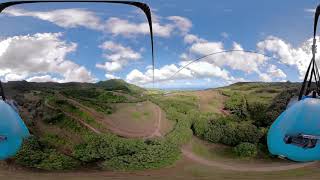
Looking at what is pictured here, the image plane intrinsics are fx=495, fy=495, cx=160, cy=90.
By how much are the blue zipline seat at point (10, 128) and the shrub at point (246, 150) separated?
A: 2080 centimetres

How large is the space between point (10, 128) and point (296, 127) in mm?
3689

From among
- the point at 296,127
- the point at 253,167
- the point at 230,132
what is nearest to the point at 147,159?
the point at 230,132

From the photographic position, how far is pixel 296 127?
6.59m

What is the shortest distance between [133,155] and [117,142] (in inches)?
57.8

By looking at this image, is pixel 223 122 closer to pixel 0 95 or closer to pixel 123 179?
pixel 123 179

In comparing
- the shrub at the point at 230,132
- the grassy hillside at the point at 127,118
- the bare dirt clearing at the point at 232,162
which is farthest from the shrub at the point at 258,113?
the bare dirt clearing at the point at 232,162

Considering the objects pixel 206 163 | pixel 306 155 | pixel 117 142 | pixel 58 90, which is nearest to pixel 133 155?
pixel 117 142

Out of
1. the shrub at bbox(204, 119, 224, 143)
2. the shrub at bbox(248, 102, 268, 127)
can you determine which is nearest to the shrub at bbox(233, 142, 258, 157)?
the shrub at bbox(204, 119, 224, 143)

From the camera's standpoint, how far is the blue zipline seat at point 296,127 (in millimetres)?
6418

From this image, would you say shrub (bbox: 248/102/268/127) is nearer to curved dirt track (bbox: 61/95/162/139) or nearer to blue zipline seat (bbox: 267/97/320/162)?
curved dirt track (bbox: 61/95/162/139)

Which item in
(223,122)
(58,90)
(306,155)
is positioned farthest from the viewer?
(58,90)

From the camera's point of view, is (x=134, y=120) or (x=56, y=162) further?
(x=134, y=120)

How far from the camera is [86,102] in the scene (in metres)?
30.6

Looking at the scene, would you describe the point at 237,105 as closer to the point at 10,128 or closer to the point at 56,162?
the point at 56,162
